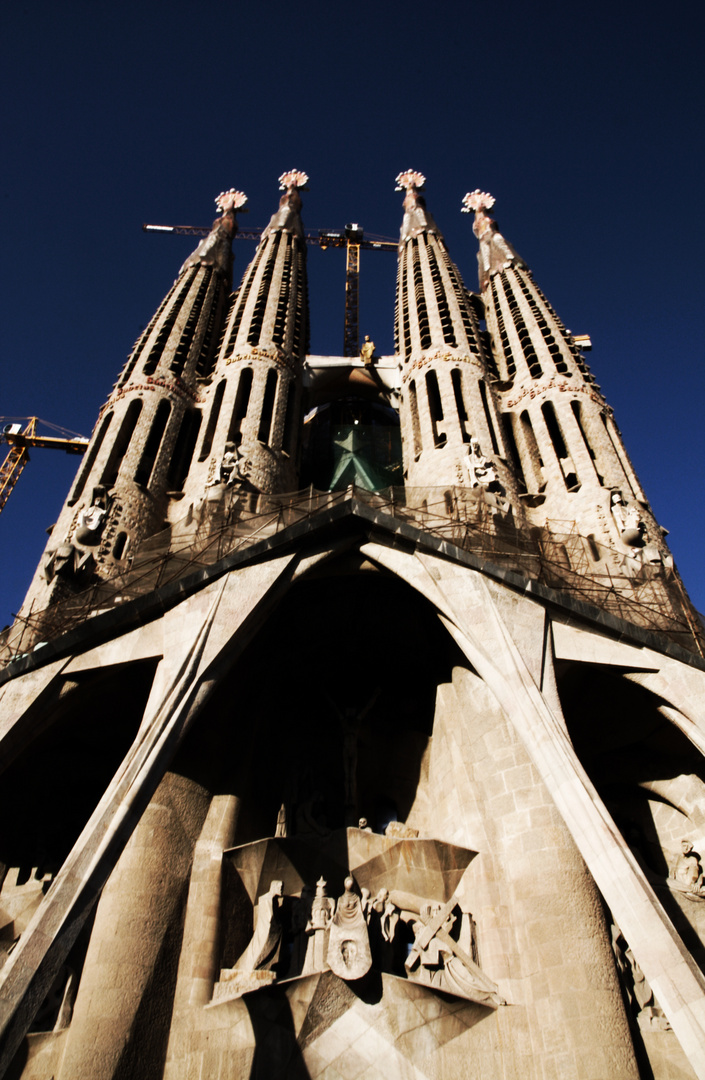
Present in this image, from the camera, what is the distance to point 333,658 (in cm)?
1348

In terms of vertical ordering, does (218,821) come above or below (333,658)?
below

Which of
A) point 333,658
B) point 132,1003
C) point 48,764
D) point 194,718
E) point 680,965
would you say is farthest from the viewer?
point 333,658

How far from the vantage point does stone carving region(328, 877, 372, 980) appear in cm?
955

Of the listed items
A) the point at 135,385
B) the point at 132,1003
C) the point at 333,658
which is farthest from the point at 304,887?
the point at 135,385

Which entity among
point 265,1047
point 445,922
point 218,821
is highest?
point 218,821

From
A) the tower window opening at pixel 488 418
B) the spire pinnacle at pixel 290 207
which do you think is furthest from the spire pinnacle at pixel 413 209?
the tower window opening at pixel 488 418

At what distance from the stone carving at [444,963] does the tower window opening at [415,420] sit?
1150cm

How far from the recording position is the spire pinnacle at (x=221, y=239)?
27406 millimetres

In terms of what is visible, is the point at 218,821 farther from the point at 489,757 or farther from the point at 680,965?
the point at 680,965

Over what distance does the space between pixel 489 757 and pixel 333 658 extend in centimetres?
344

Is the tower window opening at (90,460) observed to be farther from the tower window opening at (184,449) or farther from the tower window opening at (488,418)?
the tower window opening at (488,418)

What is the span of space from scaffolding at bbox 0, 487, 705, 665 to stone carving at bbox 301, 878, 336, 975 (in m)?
5.11

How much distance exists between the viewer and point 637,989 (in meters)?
9.49

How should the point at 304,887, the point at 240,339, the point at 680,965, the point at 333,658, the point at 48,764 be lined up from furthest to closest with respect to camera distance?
the point at 240,339 → the point at 333,658 → the point at 48,764 → the point at 304,887 → the point at 680,965
